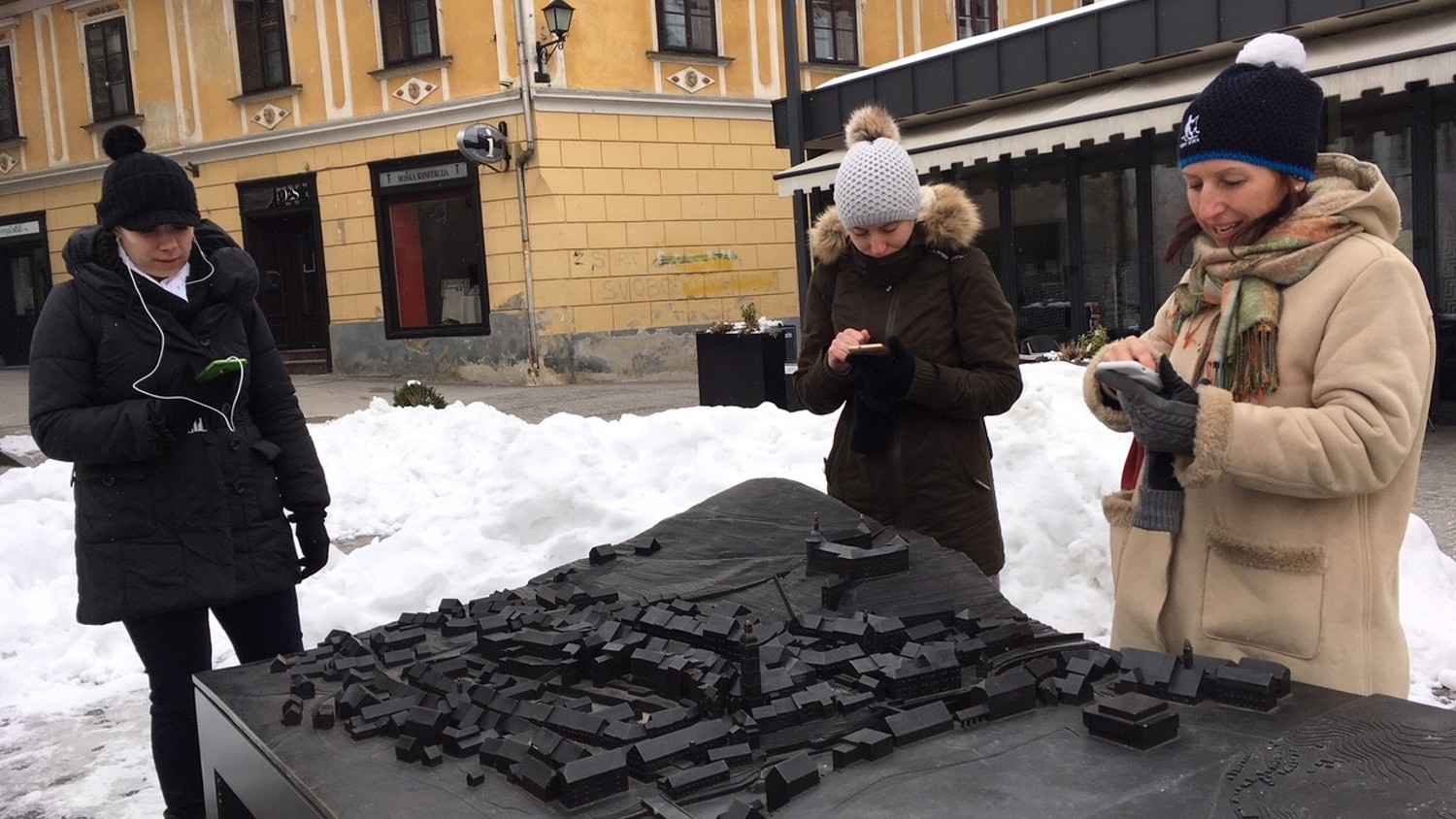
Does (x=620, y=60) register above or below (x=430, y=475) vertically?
above

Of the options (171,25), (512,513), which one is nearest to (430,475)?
(512,513)

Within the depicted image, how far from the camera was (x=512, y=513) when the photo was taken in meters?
5.83

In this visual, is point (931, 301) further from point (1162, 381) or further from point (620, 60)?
point (620, 60)

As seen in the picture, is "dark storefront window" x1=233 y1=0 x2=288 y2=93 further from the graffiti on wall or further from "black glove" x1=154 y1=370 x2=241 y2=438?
"black glove" x1=154 y1=370 x2=241 y2=438

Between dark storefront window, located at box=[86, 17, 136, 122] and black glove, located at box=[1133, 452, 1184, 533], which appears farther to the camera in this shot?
dark storefront window, located at box=[86, 17, 136, 122]

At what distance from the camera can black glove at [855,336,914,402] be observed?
2.99 m

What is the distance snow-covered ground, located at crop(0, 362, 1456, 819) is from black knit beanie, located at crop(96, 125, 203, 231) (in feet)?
6.11

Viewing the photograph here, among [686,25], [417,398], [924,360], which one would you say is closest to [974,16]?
[686,25]

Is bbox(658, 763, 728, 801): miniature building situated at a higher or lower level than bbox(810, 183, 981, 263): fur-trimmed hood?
lower

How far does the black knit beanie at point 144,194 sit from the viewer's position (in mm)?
2982

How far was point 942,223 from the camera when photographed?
3.17 m

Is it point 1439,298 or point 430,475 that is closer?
point 430,475

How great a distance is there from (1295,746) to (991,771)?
43 centimetres

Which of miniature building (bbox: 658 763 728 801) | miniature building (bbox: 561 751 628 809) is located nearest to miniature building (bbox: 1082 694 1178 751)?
miniature building (bbox: 658 763 728 801)
